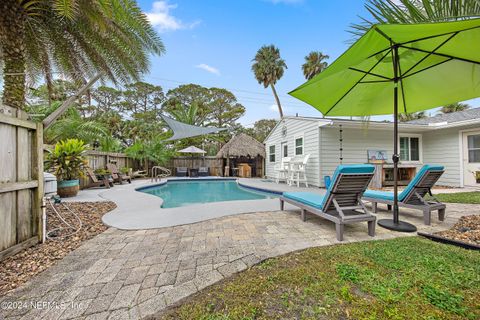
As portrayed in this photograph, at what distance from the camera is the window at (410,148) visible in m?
10.2

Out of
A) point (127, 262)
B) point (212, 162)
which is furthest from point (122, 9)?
point (212, 162)

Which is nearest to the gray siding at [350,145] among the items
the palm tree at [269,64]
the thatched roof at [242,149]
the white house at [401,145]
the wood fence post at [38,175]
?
the white house at [401,145]

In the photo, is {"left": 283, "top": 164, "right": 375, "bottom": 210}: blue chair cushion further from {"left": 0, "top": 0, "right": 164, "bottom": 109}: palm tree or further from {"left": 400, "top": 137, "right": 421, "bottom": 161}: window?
{"left": 400, "top": 137, "right": 421, "bottom": 161}: window

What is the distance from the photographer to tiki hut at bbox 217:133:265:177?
16484mm

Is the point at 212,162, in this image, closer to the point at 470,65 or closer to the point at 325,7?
the point at 325,7

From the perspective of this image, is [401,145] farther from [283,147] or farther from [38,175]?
[38,175]

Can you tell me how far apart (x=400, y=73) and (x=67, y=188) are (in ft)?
29.2

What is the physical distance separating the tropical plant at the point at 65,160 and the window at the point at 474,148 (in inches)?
600

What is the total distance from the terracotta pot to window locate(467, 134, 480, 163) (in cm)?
1539

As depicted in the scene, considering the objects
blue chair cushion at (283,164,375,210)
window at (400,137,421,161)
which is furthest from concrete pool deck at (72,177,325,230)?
window at (400,137,421,161)

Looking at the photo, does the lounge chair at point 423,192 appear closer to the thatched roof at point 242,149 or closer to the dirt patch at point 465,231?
the dirt patch at point 465,231

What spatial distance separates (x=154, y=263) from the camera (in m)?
2.34

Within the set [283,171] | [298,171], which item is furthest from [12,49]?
[283,171]

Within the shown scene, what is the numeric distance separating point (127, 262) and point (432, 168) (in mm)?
5044
